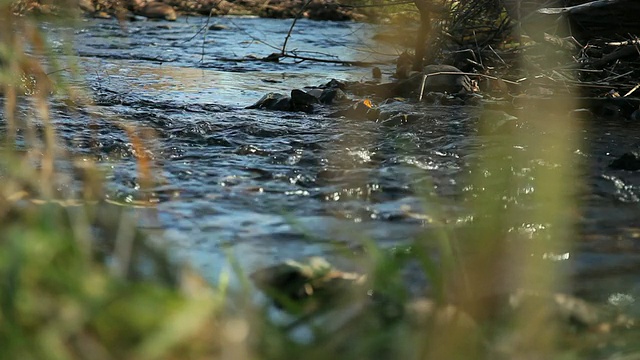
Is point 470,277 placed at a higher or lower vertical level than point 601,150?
higher

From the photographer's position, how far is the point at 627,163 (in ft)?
11.9

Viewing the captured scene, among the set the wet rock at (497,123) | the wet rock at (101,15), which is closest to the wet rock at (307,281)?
the wet rock at (497,123)

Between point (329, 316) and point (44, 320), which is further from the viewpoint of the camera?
point (329, 316)

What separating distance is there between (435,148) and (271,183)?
1.14 meters

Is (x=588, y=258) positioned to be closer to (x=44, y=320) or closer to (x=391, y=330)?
(x=391, y=330)

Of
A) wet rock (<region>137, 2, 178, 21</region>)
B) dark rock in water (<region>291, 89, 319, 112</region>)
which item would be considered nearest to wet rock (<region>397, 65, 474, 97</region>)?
dark rock in water (<region>291, 89, 319, 112</region>)

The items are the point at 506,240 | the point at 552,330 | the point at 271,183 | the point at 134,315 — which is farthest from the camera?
the point at 271,183

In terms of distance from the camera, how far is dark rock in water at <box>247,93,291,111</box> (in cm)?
565

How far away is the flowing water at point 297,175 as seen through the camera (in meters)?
2.48

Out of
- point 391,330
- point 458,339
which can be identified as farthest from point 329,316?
point 458,339

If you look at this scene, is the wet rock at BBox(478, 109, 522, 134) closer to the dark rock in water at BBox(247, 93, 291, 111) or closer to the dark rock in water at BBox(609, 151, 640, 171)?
the dark rock in water at BBox(609, 151, 640, 171)

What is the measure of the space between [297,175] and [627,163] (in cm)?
134

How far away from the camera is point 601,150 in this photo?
416cm

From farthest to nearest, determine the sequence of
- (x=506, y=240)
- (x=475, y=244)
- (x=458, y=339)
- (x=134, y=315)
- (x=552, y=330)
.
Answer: (x=506, y=240) < (x=475, y=244) < (x=552, y=330) < (x=458, y=339) < (x=134, y=315)
